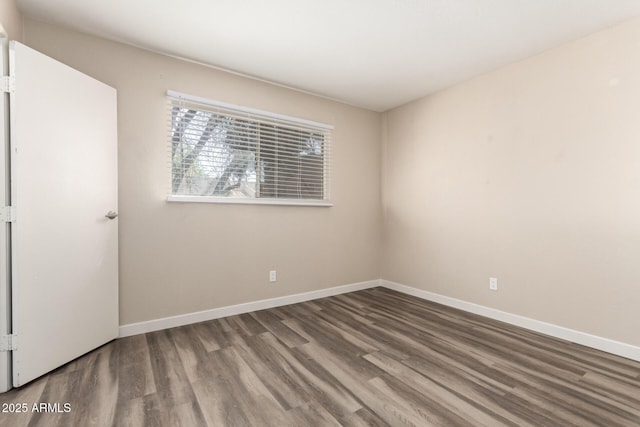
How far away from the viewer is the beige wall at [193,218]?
2.42 meters

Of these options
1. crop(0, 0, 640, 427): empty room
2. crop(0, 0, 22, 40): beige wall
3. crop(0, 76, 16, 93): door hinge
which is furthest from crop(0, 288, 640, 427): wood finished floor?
crop(0, 0, 22, 40): beige wall

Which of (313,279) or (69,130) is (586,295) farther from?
(69,130)

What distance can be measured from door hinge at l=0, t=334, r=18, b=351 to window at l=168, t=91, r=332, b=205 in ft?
4.35

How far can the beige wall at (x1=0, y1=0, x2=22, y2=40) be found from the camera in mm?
1720

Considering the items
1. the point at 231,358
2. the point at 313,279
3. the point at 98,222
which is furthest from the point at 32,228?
the point at 313,279

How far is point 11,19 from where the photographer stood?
187 cm

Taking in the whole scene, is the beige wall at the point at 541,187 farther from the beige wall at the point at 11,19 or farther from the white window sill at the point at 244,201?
the beige wall at the point at 11,19

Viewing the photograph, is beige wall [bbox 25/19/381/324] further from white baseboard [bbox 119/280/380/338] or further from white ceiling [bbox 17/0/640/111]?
white ceiling [bbox 17/0/640/111]

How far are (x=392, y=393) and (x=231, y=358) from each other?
1.12m

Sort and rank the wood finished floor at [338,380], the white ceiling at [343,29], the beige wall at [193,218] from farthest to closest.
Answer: the beige wall at [193,218], the white ceiling at [343,29], the wood finished floor at [338,380]

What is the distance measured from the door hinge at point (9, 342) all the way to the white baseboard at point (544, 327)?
3545mm

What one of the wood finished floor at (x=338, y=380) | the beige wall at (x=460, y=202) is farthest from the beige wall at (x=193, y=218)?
the wood finished floor at (x=338, y=380)

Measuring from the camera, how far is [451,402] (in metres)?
1.60

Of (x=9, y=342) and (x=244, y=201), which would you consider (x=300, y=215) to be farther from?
(x=9, y=342)
